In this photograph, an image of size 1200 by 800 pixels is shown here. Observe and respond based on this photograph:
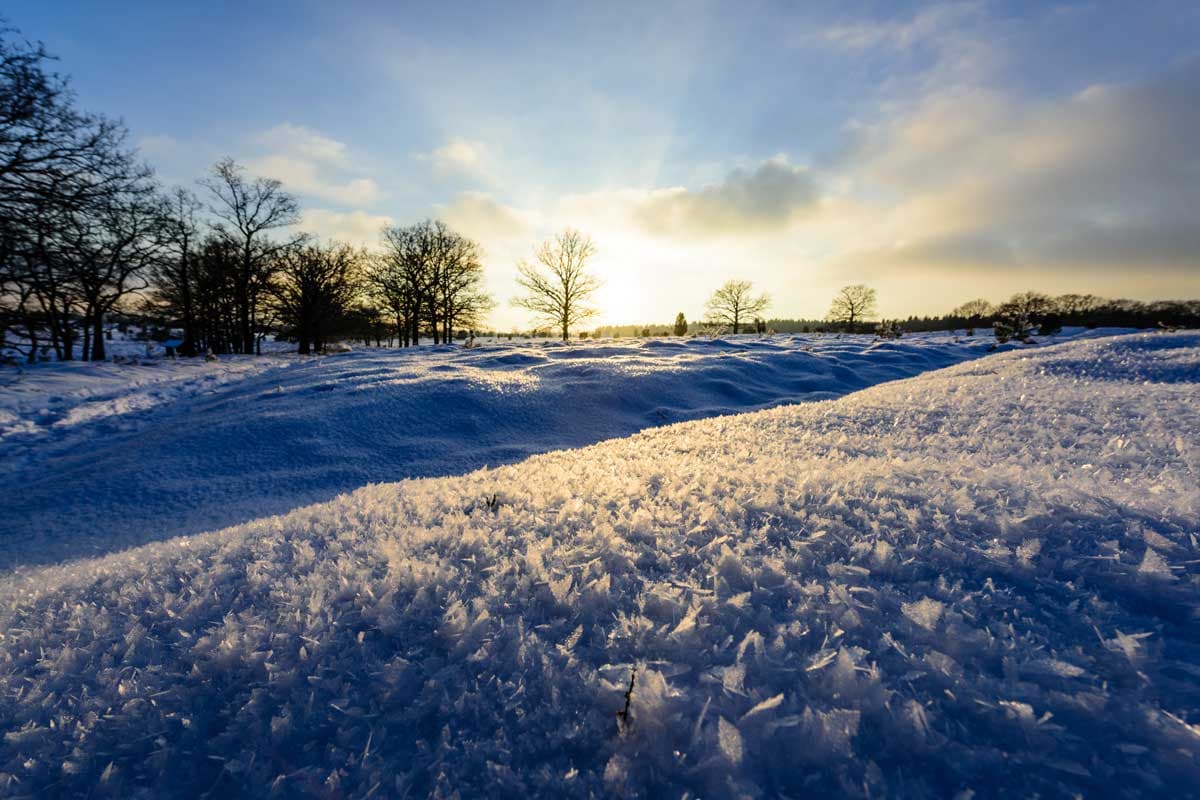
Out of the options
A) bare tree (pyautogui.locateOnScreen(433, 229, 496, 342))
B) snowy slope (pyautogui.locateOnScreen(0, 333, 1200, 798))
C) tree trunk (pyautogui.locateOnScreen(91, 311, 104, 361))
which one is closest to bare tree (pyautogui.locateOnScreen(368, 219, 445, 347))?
bare tree (pyautogui.locateOnScreen(433, 229, 496, 342))

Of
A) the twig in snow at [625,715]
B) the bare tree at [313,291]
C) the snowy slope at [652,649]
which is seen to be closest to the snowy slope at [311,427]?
the snowy slope at [652,649]

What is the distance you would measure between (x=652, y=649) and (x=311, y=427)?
429 cm

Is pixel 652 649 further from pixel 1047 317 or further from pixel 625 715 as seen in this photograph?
pixel 1047 317

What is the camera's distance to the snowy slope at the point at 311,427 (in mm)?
3010

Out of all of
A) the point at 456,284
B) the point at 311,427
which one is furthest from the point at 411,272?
the point at 311,427

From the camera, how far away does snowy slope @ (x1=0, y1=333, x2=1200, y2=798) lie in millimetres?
624

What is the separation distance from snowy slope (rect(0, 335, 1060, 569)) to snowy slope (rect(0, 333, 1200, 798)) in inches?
82.4

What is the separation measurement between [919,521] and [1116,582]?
33 cm

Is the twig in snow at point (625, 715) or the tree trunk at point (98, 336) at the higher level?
the tree trunk at point (98, 336)

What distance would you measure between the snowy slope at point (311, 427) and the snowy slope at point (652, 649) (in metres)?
2.09

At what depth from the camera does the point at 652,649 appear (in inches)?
31.1

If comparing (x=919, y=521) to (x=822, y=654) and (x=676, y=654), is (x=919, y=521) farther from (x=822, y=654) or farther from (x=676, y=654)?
(x=676, y=654)

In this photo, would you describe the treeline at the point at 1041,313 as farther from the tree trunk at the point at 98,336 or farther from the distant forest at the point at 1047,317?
the tree trunk at the point at 98,336

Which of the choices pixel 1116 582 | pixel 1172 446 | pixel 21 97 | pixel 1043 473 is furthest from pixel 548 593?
pixel 21 97
